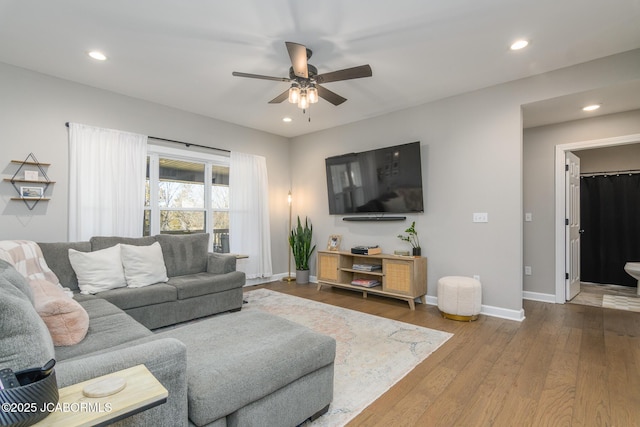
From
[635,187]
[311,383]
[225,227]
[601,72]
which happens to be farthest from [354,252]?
[635,187]

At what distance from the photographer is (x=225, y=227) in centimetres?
504

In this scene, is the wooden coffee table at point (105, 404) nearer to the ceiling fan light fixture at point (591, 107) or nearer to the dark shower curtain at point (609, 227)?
the ceiling fan light fixture at point (591, 107)

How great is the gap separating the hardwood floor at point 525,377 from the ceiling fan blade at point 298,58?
251 centimetres

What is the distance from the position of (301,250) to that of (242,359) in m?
3.91

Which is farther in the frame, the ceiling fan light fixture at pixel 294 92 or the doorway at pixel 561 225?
the doorway at pixel 561 225

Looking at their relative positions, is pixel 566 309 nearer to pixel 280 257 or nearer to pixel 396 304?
pixel 396 304

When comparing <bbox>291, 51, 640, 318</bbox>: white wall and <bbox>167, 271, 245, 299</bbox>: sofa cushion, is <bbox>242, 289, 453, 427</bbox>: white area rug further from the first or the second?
<bbox>291, 51, 640, 318</bbox>: white wall

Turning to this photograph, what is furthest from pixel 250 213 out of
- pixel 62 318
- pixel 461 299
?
pixel 62 318

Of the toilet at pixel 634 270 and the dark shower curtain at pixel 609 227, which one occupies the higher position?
the dark shower curtain at pixel 609 227

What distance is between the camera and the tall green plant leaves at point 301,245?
5430mm

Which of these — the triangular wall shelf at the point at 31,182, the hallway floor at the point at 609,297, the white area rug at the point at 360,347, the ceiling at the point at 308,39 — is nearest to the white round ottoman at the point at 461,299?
the white area rug at the point at 360,347

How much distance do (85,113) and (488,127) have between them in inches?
A: 184

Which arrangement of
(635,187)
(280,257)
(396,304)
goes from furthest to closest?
1. (280,257)
2. (635,187)
3. (396,304)

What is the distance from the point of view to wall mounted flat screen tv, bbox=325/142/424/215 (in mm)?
4173
